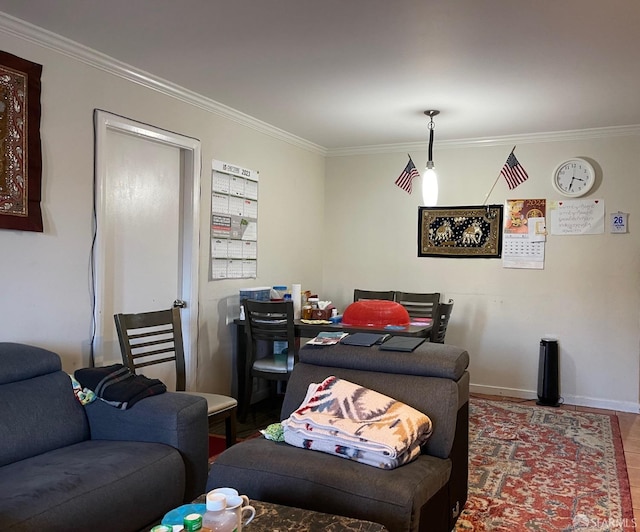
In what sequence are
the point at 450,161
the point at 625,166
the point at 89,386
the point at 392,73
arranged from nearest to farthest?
the point at 89,386
the point at 392,73
the point at 625,166
the point at 450,161

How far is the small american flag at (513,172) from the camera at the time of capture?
4.82 m

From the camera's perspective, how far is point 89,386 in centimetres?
255

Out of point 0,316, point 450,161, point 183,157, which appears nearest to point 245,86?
point 183,157

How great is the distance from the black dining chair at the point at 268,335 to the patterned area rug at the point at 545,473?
4.48 feet

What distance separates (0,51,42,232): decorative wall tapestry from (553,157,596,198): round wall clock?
12.9ft

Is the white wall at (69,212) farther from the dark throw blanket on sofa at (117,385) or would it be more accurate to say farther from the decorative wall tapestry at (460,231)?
the decorative wall tapestry at (460,231)

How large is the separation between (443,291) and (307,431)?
10.9 ft

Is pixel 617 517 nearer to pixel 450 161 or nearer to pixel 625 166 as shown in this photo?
pixel 625 166

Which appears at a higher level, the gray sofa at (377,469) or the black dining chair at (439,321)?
the black dining chair at (439,321)

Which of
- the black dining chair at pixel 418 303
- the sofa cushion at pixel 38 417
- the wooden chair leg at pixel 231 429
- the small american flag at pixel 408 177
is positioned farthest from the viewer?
the small american flag at pixel 408 177

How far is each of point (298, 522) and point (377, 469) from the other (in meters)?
0.44

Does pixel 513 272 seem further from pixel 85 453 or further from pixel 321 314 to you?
pixel 85 453

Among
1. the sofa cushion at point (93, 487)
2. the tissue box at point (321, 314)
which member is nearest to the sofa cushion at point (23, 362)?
the sofa cushion at point (93, 487)

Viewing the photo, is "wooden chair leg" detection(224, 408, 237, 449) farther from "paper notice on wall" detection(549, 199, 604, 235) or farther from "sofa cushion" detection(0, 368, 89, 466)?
"paper notice on wall" detection(549, 199, 604, 235)
